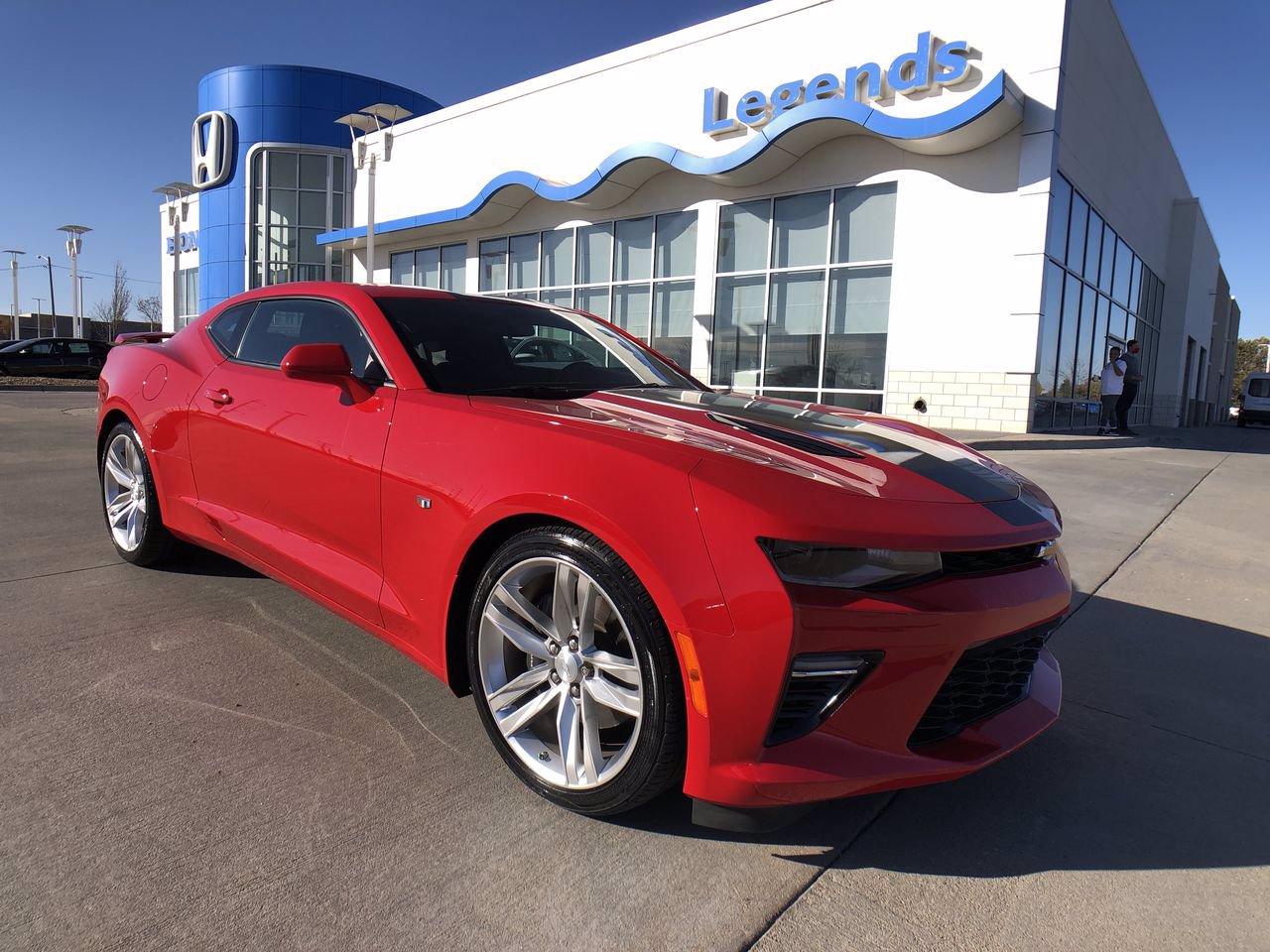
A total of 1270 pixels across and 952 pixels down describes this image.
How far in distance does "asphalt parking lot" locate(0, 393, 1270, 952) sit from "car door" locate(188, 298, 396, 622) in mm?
428

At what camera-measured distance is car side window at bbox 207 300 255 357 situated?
137 inches

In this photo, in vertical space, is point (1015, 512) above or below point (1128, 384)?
below

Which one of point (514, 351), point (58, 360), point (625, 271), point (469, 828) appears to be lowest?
point (469, 828)

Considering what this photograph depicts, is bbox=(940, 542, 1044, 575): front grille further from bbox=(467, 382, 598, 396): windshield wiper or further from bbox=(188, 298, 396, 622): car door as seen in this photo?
bbox=(188, 298, 396, 622): car door

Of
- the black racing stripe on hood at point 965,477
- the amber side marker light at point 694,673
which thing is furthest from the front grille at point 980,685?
the amber side marker light at point 694,673

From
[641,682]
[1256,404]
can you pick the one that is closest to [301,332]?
[641,682]

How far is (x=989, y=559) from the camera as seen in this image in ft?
6.22

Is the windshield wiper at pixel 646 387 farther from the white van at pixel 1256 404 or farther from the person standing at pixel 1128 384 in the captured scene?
the white van at pixel 1256 404

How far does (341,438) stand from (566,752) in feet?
4.25

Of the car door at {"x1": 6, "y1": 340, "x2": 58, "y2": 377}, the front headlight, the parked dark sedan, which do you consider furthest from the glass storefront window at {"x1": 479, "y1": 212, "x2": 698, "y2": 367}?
the car door at {"x1": 6, "y1": 340, "x2": 58, "y2": 377}

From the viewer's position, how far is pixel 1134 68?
16453mm

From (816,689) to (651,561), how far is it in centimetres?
45

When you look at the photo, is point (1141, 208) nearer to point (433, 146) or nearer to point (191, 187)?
point (433, 146)

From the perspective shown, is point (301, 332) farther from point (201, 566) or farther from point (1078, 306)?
point (1078, 306)
